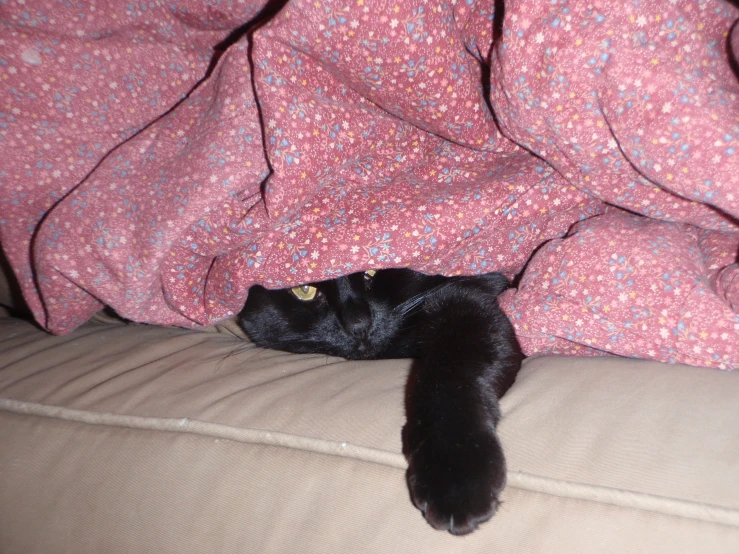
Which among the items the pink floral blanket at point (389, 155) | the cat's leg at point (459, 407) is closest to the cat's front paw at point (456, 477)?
the cat's leg at point (459, 407)

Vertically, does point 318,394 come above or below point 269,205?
below

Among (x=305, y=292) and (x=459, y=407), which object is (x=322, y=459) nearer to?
(x=459, y=407)

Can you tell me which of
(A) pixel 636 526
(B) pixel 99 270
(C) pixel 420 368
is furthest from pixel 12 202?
(A) pixel 636 526

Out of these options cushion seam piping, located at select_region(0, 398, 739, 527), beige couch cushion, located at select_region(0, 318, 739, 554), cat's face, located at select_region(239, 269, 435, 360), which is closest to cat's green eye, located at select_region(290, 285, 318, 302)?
cat's face, located at select_region(239, 269, 435, 360)

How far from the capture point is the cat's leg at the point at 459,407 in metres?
0.59

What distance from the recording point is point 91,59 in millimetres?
795

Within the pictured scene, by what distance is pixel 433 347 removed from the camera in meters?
0.84

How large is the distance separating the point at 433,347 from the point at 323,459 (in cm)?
27

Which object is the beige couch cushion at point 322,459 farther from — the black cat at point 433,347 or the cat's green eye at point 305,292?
the cat's green eye at point 305,292

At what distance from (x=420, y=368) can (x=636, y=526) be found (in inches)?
13.7

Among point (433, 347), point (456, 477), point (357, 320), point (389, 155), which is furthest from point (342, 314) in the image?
point (456, 477)

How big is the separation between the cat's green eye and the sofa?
6.8 inches

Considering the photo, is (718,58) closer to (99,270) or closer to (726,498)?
(726,498)

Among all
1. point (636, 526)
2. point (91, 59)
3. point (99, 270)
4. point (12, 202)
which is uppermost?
point (91, 59)
